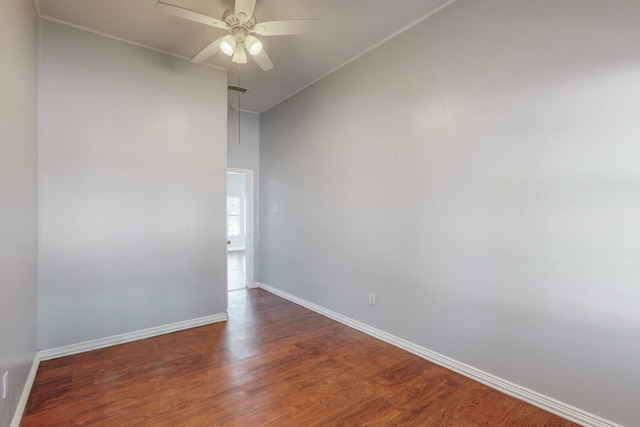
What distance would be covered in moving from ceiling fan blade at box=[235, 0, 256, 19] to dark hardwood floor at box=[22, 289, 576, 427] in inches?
115

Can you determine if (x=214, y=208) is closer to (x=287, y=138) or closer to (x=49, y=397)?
(x=287, y=138)

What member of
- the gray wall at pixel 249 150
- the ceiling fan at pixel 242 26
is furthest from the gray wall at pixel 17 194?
the gray wall at pixel 249 150

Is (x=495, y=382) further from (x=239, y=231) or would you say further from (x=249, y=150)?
(x=239, y=231)

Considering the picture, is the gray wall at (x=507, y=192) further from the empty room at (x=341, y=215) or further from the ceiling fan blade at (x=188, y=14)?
the ceiling fan blade at (x=188, y=14)

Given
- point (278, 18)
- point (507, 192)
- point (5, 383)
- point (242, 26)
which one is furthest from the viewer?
point (278, 18)

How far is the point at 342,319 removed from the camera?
3.71 meters

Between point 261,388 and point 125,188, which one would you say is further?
point 125,188

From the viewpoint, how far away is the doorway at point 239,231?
5.32 m

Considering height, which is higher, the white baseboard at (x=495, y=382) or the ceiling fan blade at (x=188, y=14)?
Result: the ceiling fan blade at (x=188, y=14)

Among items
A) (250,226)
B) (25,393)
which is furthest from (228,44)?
(250,226)

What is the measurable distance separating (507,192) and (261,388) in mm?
2441

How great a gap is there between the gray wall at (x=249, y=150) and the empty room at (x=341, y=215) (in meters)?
1.08

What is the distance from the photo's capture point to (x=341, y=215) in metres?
3.77

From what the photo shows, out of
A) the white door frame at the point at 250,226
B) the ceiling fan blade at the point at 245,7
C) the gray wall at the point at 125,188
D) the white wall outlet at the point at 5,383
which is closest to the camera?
the white wall outlet at the point at 5,383
